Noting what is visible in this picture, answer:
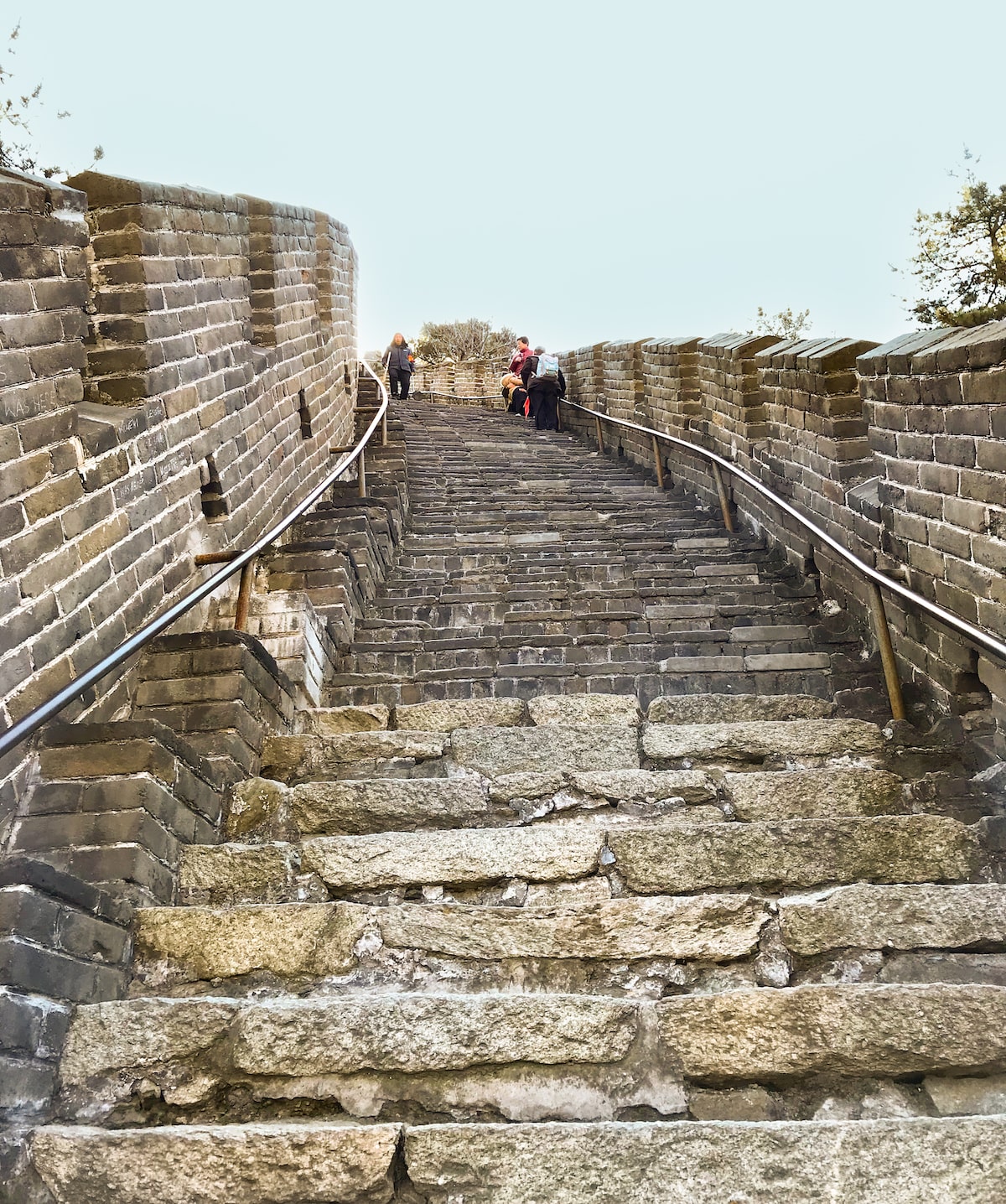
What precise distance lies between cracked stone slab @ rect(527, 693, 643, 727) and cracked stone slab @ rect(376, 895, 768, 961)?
172 centimetres

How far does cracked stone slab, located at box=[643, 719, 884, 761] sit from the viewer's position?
148 inches

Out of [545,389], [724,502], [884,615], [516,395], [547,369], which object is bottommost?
[884,615]

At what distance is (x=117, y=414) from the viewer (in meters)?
3.98

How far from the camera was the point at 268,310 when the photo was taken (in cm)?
709

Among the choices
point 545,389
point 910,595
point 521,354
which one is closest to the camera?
point 910,595

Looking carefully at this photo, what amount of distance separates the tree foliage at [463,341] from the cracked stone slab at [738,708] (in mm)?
26864

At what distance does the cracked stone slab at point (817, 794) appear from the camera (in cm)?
326

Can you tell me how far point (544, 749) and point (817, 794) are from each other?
3.13 ft

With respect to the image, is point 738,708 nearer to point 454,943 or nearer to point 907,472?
point 907,472

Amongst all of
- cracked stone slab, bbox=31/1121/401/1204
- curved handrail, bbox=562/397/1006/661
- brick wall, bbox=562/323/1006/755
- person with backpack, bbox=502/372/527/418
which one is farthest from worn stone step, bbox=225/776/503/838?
person with backpack, bbox=502/372/527/418

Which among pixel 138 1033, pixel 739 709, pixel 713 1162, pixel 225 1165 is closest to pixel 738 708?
pixel 739 709

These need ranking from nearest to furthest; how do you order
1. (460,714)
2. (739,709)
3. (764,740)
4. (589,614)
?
(764,740) < (739,709) < (460,714) < (589,614)

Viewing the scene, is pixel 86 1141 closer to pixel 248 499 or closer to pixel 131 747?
pixel 131 747

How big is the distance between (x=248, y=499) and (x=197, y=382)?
0.90 metres
